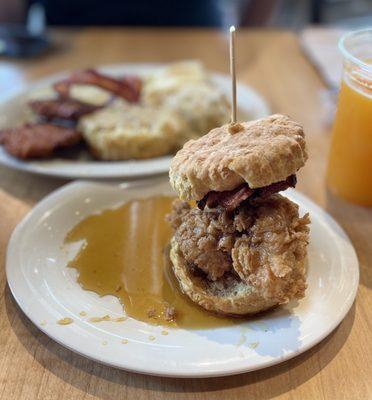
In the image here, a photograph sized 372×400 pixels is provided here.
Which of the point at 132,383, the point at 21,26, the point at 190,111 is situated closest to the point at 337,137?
the point at 190,111

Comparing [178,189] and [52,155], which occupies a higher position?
[178,189]

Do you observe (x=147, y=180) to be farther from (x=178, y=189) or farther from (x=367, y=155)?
(x=367, y=155)

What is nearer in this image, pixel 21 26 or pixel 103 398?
pixel 103 398

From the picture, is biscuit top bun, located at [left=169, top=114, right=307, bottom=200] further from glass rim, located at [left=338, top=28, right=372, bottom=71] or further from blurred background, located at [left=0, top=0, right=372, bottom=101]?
blurred background, located at [left=0, top=0, right=372, bottom=101]

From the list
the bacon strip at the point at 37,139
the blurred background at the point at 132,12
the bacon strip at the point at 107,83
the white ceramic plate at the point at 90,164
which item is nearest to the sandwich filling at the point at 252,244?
the white ceramic plate at the point at 90,164

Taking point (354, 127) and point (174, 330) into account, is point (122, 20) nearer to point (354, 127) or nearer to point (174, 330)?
point (354, 127)

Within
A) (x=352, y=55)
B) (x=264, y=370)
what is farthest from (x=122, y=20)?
(x=264, y=370)

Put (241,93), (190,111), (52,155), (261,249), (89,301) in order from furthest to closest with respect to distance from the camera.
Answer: (241,93) < (190,111) < (52,155) < (89,301) < (261,249)
